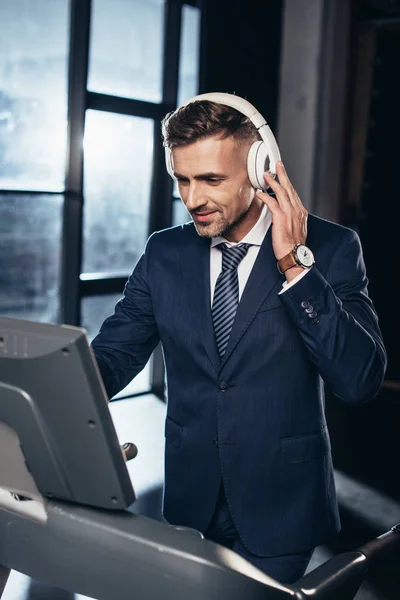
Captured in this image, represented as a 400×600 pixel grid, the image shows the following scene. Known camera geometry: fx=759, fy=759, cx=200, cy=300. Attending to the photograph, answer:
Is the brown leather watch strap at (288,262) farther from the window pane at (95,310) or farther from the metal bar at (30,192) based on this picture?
the window pane at (95,310)

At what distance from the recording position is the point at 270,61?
17.8 ft

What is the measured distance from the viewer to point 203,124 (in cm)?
150

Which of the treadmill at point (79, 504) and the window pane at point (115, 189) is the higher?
the window pane at point (115, 189)

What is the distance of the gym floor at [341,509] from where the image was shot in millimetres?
2744

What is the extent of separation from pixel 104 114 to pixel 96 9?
62 centimetres

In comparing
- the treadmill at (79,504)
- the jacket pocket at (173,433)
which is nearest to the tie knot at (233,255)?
the jacket pocket at (173,433)

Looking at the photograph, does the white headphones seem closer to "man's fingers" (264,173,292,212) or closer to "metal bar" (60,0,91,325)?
"man's fingers" (264,173,292,212)

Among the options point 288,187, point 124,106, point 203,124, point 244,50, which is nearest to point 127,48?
point 124,106

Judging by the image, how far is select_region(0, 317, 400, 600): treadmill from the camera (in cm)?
88

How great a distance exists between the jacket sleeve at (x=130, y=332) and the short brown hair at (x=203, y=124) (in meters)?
0.30

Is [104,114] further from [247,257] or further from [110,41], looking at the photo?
[247,257]

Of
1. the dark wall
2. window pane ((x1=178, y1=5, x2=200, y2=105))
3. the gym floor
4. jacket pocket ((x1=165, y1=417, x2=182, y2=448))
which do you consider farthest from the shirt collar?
window pane ((x1=178, y1=5, x2=200, y2=105))

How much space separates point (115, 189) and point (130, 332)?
11.3 ft

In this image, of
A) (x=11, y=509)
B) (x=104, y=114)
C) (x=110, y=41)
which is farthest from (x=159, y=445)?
(x=11, y=509)
